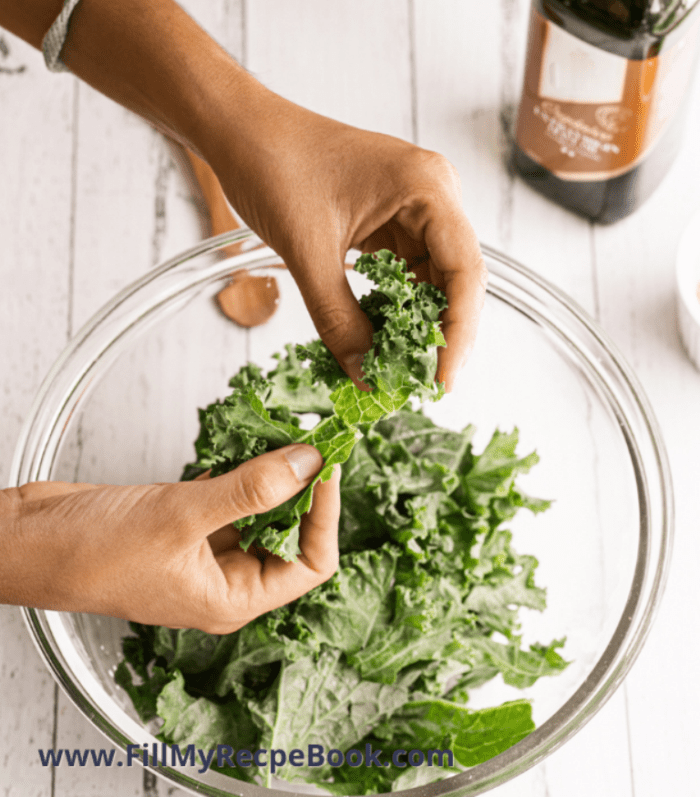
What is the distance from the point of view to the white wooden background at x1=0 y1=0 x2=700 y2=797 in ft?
6.24

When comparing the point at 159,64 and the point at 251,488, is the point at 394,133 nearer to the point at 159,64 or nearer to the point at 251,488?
the point at 159,64

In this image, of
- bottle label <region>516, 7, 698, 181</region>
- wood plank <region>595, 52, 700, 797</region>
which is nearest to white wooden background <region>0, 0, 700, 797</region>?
wood plank <region>595, 52, 700, 797</region>

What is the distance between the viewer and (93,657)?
5.40ft

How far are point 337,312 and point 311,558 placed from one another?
1.32 ft

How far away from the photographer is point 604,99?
5.76 feet

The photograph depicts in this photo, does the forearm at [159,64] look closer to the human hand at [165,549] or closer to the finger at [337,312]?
the finger at [337,312]

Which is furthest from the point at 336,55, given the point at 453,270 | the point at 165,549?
the point at 165,549

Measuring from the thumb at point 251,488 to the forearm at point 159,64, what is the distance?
610mm

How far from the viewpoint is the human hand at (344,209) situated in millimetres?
1289

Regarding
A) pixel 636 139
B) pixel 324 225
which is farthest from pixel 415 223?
pixel 636 139

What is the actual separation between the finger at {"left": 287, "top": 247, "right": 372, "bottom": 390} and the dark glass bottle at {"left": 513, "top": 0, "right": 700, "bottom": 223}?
0.75m

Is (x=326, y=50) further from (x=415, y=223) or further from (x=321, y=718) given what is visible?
(x=321, y=718)

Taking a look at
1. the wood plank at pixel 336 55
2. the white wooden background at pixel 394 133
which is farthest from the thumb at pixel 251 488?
the wood plank at pixel 336 55

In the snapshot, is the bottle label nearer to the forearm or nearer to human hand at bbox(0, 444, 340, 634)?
the forearm
